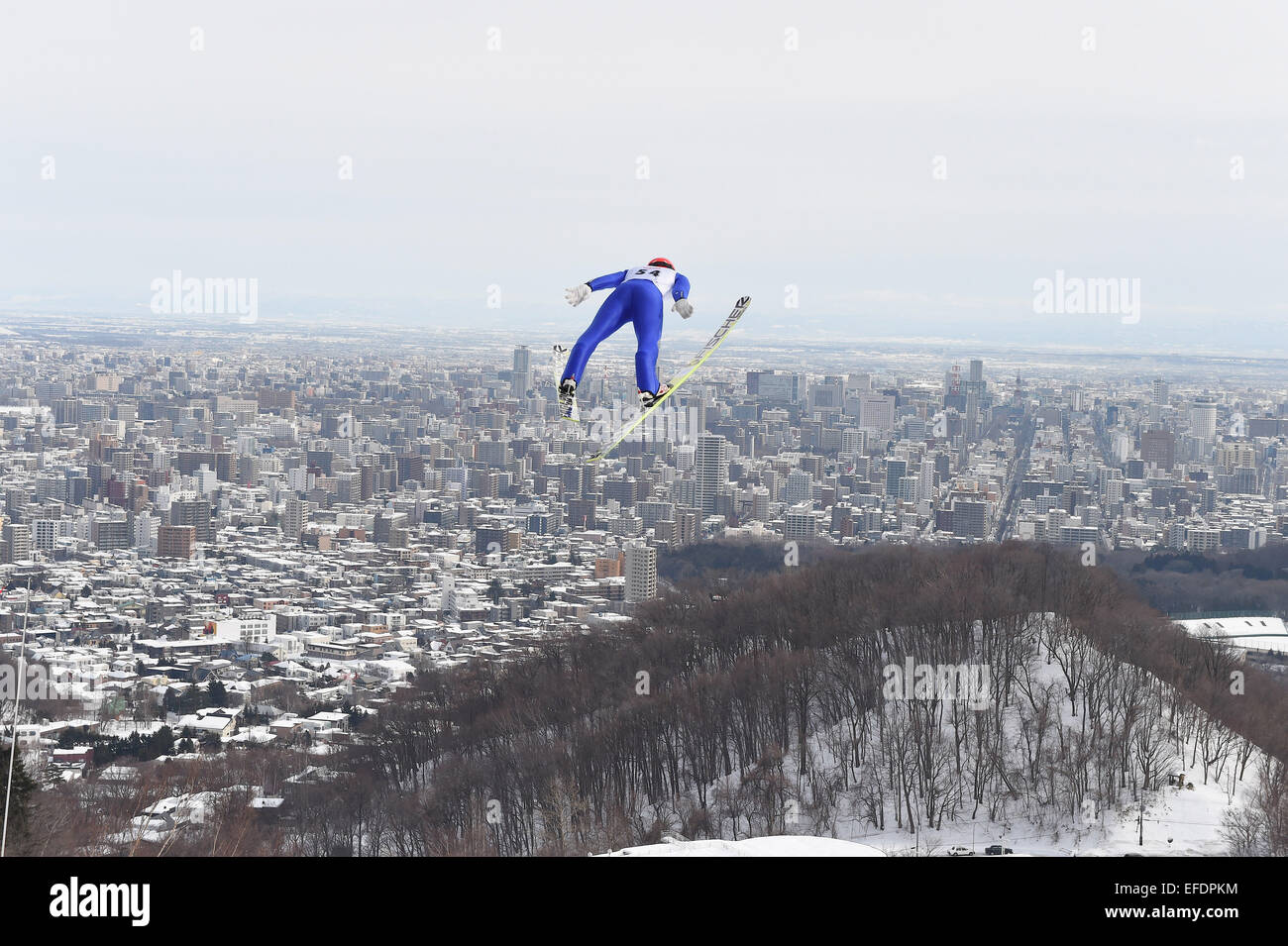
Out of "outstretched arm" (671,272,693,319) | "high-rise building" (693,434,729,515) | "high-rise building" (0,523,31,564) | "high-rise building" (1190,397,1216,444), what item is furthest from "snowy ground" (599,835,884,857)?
"high-rise building" (1190,397,1216,444)

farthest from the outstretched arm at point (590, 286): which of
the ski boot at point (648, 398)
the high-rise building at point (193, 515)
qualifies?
the high-rise building at point (193, 515)

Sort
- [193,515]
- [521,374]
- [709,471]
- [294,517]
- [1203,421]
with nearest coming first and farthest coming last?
[193,515] < [294,517] < [709,471] < [521,374] < [1203,421]

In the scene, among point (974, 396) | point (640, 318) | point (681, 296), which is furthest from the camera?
point (974, 396)

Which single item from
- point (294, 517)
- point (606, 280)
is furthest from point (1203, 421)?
point (606, 280)

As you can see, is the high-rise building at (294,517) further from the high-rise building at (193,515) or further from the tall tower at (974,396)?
the tall tower at (974,396)

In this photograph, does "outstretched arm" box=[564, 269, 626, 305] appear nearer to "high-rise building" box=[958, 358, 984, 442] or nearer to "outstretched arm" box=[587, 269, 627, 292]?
"outstretched arm" box=[587, 269, 627, 292]

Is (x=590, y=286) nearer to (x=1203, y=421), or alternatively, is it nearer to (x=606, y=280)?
(x=606, y=280)
